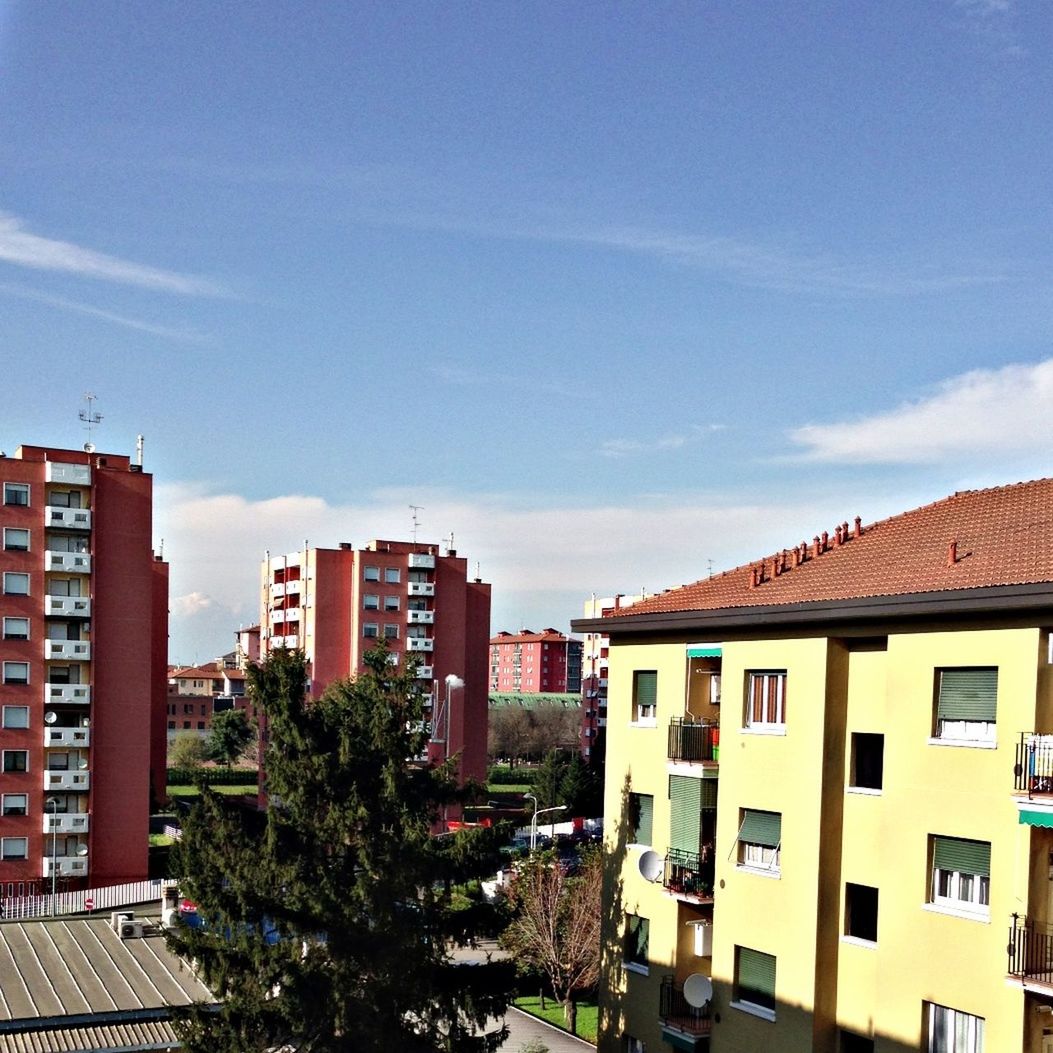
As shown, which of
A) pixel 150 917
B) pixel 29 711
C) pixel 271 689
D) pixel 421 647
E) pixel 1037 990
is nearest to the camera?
pixel 1037 990

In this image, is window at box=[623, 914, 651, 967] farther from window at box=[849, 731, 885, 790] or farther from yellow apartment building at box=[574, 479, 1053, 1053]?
window at box=[849, 731, 885, 790]

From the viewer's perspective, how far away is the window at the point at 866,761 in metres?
18.9

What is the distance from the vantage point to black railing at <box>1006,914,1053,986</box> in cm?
1542

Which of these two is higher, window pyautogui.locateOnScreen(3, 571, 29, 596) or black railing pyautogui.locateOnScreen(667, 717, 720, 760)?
window pyautogui.locateOnScreen(3, 571, 29, 596)

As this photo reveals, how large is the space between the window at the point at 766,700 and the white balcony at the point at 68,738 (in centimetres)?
3802

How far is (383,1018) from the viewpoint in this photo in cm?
2166

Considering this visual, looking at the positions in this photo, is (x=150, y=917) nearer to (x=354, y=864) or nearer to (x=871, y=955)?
(x=354, y=864)

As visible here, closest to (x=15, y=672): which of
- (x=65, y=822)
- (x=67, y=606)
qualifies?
(x=67, y=606)

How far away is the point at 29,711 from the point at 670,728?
120 ft

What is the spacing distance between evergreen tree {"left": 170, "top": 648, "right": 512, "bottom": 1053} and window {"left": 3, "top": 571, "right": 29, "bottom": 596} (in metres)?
30.5

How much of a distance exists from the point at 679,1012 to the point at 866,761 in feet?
19.4

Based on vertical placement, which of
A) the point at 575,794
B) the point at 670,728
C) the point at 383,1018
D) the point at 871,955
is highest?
the point at 670,728

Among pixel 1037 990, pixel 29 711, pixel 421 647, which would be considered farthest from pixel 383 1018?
pixel 421 647

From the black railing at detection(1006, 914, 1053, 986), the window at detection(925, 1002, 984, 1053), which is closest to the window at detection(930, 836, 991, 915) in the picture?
the black railing at detection(1006, 914, 1053, 986)
